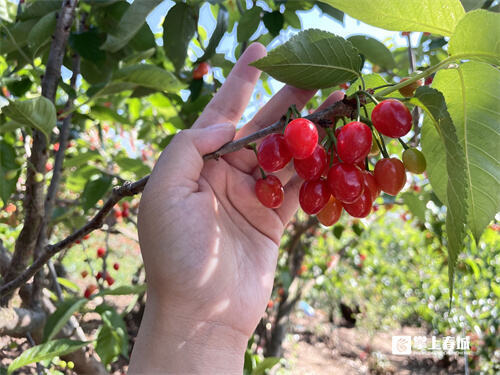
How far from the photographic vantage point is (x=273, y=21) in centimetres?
158

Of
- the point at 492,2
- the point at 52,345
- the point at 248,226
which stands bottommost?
the point at 52,345

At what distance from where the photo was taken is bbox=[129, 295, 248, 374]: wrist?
1.06 m

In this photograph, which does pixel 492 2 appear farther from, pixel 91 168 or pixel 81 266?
pixel 81 266

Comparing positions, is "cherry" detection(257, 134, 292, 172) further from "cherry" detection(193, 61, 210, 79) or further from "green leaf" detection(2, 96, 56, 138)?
"cherry" detection(193, 61, 210, 79)

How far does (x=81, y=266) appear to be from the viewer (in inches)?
257

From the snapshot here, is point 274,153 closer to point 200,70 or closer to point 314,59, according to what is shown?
point 314,59

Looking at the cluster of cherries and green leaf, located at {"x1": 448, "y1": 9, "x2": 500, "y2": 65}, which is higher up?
green leaf, located at {"x1": 448, "y1": 9, "x2": 500, "y2": 65}

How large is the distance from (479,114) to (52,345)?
151 cm

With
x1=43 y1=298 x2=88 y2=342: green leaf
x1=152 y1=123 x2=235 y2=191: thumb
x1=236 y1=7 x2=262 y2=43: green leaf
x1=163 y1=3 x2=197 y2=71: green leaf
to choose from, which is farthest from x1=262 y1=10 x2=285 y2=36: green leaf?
x1=43 y1=298 x2=88 y2=342: green leaf

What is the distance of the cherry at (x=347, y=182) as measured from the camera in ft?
2.77

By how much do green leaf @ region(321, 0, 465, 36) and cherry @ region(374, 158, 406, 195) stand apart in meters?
0.27

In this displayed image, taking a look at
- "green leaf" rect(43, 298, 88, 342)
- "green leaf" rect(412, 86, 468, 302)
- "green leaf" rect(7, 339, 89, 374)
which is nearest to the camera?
"green leaf" rect(412, 86, 468, 302)

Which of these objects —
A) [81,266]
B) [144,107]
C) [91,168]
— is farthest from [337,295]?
[91,168]

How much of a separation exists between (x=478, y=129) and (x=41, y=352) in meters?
1.50
